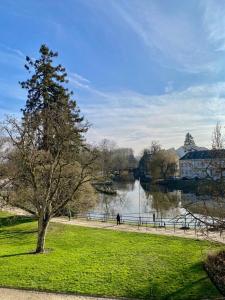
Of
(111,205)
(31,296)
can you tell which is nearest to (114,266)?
(31,296)

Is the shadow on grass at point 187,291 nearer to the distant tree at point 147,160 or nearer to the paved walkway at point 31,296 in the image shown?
the paved walkway at point 31,296

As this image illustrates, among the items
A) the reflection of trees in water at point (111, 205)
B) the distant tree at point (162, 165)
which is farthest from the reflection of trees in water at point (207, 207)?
the distant tree at point (162, 165)

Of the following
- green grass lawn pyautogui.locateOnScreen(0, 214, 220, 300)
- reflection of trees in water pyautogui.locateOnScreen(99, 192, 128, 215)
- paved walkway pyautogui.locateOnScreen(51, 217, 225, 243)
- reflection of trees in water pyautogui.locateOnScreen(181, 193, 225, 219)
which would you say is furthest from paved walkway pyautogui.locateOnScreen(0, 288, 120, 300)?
reflection of trees in water pyautogui.locateOnScreen(99, 192, 128, 215)

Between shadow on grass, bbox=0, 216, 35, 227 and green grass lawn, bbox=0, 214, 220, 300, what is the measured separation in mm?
7206

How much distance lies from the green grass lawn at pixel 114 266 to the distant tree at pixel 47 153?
2.41 meters

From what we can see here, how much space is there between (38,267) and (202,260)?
342 inches

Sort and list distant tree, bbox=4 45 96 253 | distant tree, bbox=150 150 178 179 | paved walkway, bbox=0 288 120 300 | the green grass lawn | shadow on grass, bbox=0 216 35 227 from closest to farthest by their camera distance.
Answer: paved walkway, bbox=0 288 120 300, the green grass lawn, distant tree, bbox=4 45 96 253, shadow on grass, bbox=0 216 35 227, distant tree, bbox=150 150 178 179

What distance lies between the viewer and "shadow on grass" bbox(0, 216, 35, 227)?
1414 inches

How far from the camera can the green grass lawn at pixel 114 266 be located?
57.5 feet

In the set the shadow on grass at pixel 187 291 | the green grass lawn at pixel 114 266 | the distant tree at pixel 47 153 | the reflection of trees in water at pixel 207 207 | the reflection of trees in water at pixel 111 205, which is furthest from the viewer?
the reflection of trees in water at pixel 111 205

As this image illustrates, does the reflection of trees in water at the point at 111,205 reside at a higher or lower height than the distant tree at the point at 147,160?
lower

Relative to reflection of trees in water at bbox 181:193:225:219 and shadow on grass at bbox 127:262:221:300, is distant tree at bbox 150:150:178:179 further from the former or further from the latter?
reflection of trees in water at bbox 181:193:225:219

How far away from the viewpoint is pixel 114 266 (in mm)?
20328

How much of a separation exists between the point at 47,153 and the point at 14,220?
9299 mm
